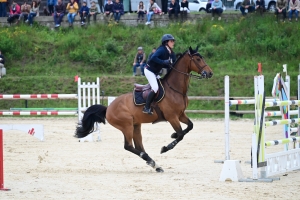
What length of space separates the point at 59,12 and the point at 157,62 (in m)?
20.6

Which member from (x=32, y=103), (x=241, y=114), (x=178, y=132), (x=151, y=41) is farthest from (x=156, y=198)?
(x=151, y=41)

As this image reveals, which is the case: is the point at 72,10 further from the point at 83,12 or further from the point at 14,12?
the point at 14,12

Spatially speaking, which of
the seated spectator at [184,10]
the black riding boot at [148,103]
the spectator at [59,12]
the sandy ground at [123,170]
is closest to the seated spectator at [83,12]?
the spectator at [59,12]

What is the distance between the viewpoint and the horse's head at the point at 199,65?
12.2m

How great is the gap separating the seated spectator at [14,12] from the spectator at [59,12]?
189cm

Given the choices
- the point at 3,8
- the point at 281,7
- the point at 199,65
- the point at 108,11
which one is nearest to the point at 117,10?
the point at 108,11

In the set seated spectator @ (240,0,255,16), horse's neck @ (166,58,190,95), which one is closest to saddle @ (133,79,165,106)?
horse's neck @ (166,58,190,95)

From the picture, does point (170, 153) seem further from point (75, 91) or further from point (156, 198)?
point (75, 91)

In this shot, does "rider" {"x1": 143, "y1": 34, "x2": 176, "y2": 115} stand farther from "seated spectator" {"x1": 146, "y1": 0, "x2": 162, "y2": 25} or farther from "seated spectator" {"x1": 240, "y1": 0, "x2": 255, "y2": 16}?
"seated spectator" {"x1": 240, "y1": 0, "x2": 255, "y2": 16}

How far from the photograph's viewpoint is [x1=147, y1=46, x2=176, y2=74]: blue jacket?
39.8 ft

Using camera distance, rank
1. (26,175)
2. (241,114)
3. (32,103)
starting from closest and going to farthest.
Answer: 1. (26,175)
2. (241,114)
3. (32,103)

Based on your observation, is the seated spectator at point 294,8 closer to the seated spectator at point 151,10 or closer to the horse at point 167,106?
the seated spectator at point 151,10

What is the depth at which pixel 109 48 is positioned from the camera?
3061cm

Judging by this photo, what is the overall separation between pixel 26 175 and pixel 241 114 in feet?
44.0
